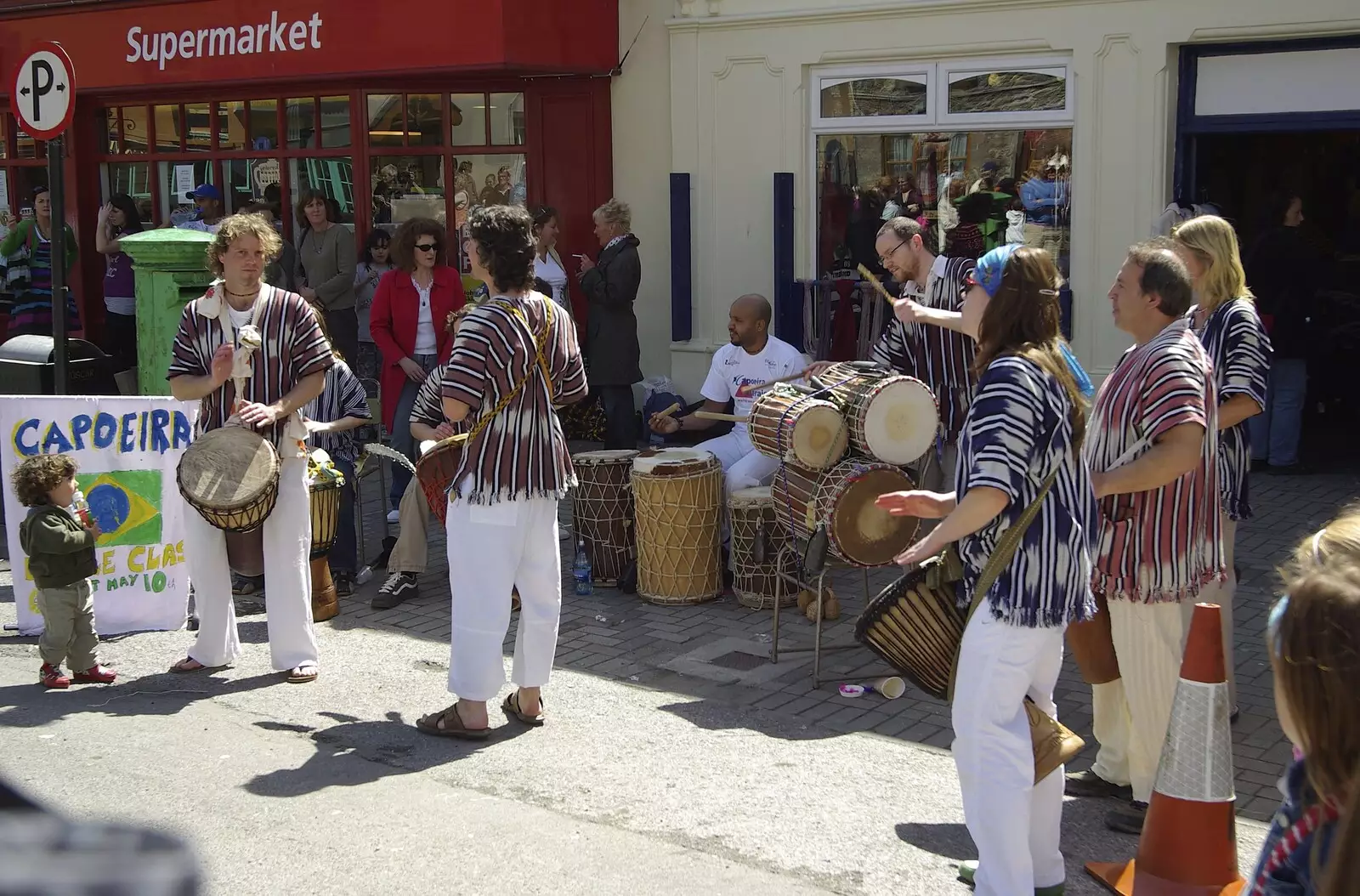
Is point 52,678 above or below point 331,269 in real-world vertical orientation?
below

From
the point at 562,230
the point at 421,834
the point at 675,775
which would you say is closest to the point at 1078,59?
the point at 562,230

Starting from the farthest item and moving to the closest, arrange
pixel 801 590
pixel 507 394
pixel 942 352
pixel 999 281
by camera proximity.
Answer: pixel 801 590, pixel 942 352, pixel 507 394, pixel 999 281

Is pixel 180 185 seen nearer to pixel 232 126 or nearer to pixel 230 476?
pixel 232 126

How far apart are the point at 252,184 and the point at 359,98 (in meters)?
1.65

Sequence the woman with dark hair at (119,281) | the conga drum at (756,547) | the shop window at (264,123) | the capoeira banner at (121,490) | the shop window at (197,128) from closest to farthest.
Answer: the capoeira banner at (121,490)
the conga drum at (756,547)
the shop window at (264,123)
the woman with dark hair at (119,281)
the shop window at (197,128)

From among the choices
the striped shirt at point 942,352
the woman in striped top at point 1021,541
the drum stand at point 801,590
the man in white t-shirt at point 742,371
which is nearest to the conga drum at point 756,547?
the drum stand at point 801,590

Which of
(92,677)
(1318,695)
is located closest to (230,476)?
(92,677)

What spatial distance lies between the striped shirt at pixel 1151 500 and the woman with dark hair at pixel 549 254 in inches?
269

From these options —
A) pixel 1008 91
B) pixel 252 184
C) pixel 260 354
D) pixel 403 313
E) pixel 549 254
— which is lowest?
pixel 260 354

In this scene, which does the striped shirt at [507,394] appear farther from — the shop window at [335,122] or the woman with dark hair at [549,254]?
the shop window at [335,122]

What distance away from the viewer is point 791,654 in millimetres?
7008

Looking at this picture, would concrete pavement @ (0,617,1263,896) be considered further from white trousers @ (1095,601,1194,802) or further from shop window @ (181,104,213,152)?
shop window @ (181,104,213,152)

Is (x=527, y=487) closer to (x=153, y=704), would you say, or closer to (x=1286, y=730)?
(x=153, y=704)

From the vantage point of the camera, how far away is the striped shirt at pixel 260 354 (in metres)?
6.42
